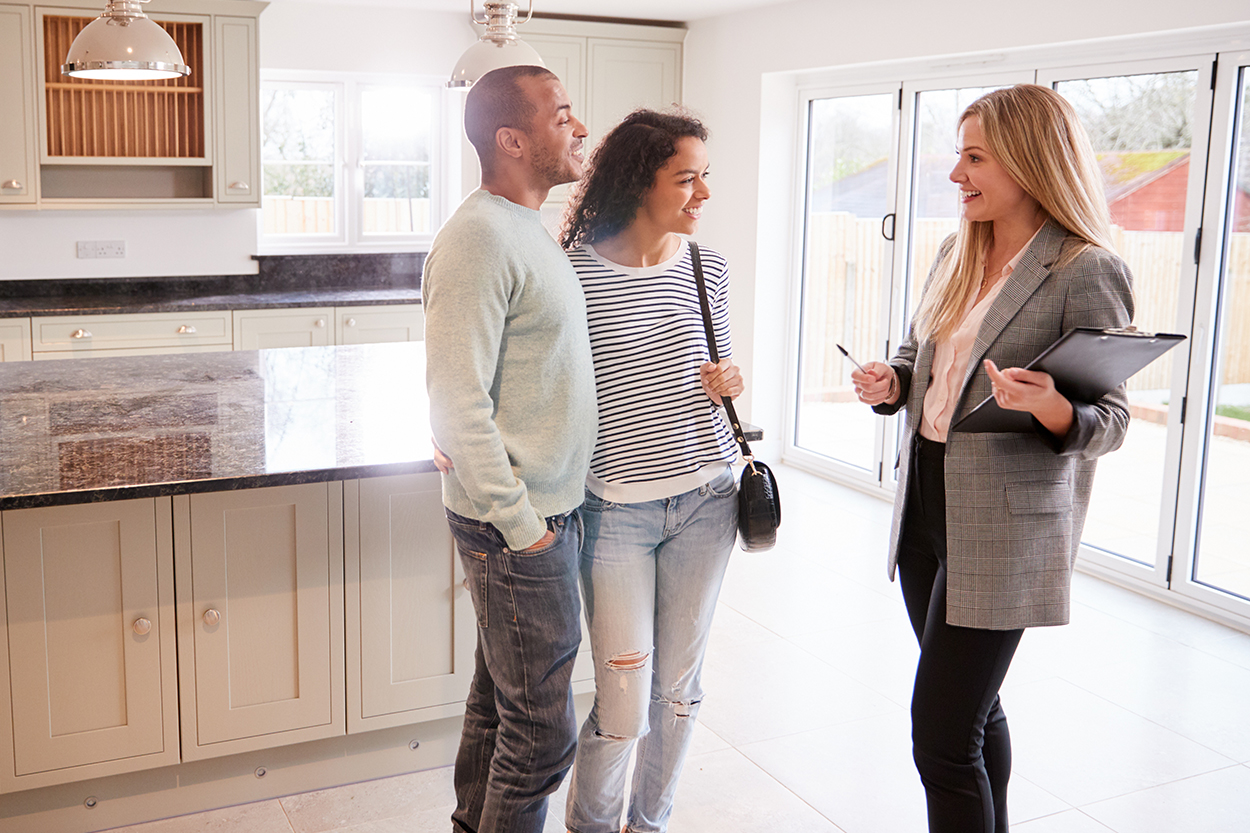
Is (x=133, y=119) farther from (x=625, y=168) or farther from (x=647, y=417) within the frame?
(x=647, y=417)

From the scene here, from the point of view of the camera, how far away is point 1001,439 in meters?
1.76

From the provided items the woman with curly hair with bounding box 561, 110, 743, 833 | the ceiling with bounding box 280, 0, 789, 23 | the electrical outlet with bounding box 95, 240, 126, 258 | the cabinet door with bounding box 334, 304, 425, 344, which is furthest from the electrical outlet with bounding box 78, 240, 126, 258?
the woman with curly hair with bounding box 561, 110, 743, 833

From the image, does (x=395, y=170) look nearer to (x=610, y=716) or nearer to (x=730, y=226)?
(x=730, y=226)

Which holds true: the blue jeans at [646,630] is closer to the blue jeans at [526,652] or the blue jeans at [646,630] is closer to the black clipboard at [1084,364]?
the blue jeans at [526,652]

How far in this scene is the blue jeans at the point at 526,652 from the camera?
1.76 metres

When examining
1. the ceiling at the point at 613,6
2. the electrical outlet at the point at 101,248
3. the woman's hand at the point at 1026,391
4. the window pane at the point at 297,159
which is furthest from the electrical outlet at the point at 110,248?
the woman's hand at the point at 1026,391

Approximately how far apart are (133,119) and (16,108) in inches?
20.1

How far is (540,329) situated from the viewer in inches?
66.7

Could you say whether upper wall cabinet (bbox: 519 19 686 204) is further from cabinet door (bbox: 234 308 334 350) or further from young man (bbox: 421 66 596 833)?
young man (bbox: 421 66 596 833)

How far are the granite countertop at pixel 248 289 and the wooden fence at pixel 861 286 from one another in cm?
215

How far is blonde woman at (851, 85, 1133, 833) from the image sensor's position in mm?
1718

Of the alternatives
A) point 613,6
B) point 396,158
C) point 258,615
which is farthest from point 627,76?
point 258,615

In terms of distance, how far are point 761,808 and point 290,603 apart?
3.92 feet

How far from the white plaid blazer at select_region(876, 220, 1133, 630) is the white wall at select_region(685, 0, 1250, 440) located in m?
3.29
